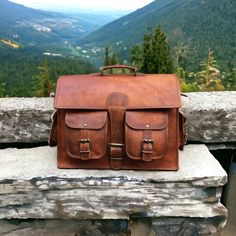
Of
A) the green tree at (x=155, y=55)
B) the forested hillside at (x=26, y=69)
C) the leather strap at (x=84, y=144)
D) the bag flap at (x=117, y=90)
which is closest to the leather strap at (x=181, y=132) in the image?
the bag flap at (x=117, y=90)

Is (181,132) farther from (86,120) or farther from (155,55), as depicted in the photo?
(155,55)

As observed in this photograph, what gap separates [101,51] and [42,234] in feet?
494

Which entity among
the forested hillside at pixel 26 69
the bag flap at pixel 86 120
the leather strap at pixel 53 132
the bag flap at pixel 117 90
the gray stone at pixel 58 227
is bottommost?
the forested hillside at pixel 26 69

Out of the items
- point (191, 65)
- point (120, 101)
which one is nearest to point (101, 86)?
point (120, 101)

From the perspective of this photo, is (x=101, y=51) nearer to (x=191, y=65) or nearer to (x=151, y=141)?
(x=191, y=65)

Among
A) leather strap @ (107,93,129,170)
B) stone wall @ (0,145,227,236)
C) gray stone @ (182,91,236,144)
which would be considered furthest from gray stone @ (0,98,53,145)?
gray stone @ (182,91,236,144)

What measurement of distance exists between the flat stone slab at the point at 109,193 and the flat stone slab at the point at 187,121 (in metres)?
0.29

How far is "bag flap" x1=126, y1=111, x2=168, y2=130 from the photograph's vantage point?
1.92m

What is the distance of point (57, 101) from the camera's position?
1996mm

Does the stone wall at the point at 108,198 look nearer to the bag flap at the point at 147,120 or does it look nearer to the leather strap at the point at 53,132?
the leather strap at the point at 53,132

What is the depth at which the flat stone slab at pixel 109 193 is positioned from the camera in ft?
6.47

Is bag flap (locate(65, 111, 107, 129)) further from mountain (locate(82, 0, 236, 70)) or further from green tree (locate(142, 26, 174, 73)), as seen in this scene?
mountain (locate(82, 0, 236, 70))

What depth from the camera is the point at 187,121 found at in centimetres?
229

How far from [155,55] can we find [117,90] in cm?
2678
